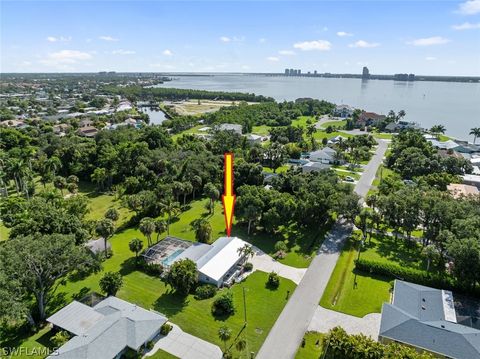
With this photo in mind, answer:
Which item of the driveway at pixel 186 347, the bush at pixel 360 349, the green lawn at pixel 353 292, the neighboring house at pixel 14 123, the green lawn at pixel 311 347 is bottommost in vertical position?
the driveway at pixel 186 347

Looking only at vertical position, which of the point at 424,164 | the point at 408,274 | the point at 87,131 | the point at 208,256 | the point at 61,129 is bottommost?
the point at 408,274

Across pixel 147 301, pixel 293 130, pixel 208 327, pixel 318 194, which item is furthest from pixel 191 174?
pixel 293 130

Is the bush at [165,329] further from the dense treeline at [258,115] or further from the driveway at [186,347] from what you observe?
the dense treeline at [258,115]

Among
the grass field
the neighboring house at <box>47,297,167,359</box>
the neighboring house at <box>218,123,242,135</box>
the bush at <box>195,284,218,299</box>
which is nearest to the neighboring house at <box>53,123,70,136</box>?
the neighboring house at <box>218,123,242,135</box>

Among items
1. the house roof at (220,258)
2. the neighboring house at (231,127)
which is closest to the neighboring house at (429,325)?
the house roof at (220,258)

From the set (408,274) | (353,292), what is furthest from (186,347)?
(408,274)

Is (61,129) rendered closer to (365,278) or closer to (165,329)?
(165,329)

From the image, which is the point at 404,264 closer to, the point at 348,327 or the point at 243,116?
the point at 348,327
